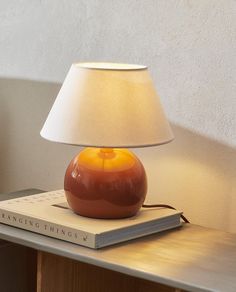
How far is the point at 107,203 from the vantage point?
57.8 inches

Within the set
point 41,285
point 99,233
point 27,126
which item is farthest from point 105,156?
point 27,126

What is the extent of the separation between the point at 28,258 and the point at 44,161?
31 cm

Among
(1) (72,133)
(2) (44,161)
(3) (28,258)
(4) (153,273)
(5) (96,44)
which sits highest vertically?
(5) (96,44)

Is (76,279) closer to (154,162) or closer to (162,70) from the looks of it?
(154,162)

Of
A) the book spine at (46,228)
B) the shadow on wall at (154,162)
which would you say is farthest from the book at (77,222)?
the shadow on wall at (154,162)

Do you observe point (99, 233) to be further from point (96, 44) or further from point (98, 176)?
point (96, 44)

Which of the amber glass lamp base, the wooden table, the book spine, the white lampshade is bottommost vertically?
the wooden table

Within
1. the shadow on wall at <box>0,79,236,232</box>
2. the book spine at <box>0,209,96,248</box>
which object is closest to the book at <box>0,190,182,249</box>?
the book spine at <box>0,209,96,248</box>

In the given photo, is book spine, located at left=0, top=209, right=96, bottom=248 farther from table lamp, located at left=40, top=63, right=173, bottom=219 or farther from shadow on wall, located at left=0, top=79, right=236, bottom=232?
shadow on wall, located at left=0, top=79, right=236, bottom=232

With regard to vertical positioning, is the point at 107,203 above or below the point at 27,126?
below

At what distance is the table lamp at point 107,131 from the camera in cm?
Answer: 141

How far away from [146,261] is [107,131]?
0.91 feet

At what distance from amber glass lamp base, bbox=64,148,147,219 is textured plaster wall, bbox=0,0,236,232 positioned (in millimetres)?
220

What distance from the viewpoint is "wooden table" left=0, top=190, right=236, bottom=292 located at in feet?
4.11
